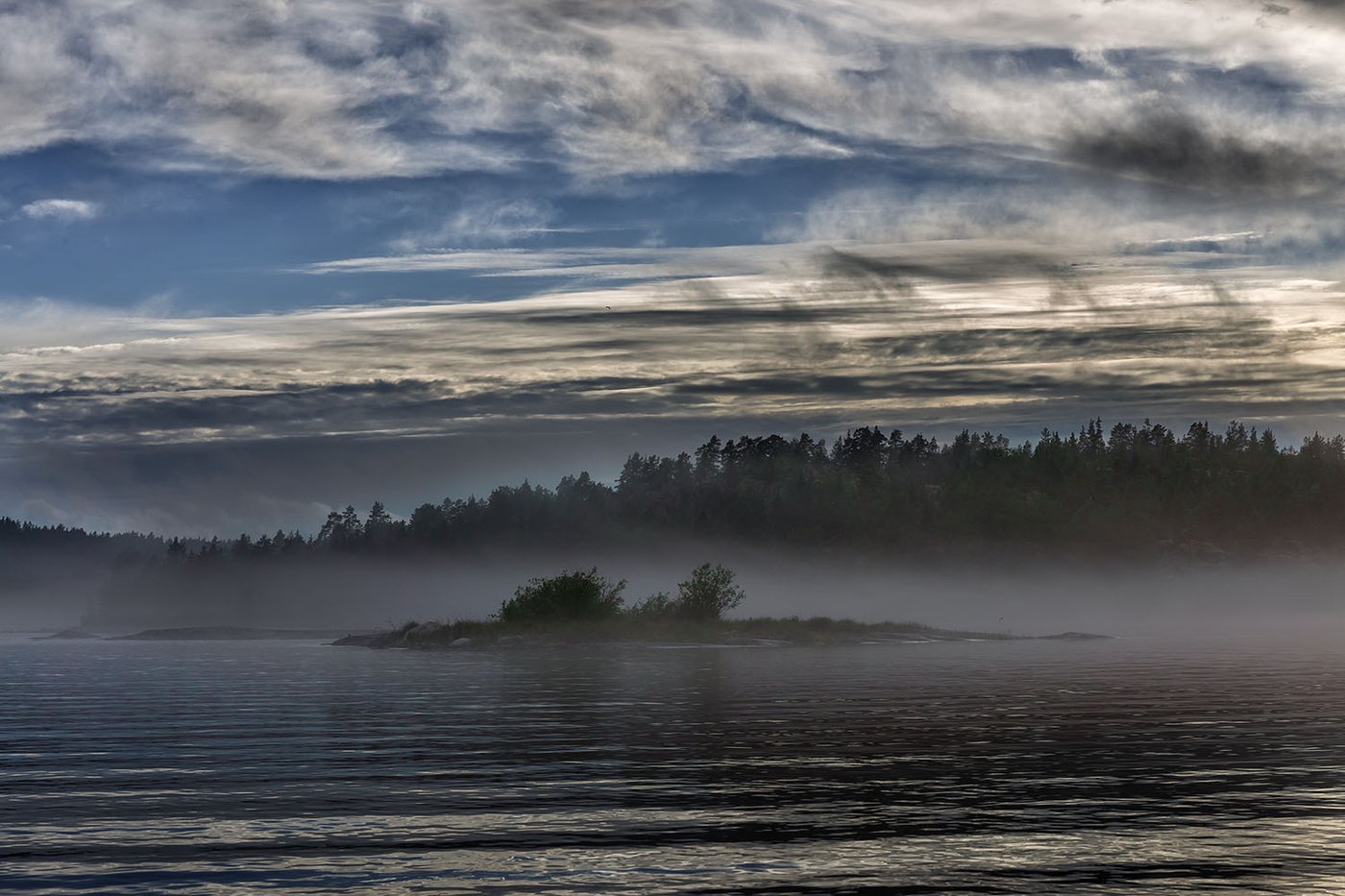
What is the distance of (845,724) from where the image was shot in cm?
5850

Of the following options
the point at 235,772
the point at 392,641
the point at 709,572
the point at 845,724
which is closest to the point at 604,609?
the point at 709,572

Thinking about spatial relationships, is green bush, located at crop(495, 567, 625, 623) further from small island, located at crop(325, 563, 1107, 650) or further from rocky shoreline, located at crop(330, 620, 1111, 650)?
rocky shoreline, located at crop(330, 620, 1111, 650)

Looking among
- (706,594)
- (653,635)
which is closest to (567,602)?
(653,635)

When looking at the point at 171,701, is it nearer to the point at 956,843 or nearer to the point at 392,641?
the point at 956,843

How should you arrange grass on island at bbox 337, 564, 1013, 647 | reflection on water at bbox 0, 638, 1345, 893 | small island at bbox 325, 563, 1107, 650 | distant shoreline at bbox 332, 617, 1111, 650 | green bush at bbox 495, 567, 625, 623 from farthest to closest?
green bush at bbox 495, 567, 625, 623 → grass on island at bbox 337, 564, 1013, 647 → small island at bbox 325, 563, 1107, 650 → distant shoreline at bbox 332, 617, 1111, 650 → reflection on water at bbox 0, 638, 1345, 893

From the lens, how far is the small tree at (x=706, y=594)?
607 feet

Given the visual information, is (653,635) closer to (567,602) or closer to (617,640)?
(617,640)

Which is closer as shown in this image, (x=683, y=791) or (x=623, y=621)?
(x=683, y=791)

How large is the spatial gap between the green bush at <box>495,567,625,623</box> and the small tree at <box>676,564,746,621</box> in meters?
8.96

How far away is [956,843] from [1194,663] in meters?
95.9

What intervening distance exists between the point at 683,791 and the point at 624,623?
14447 cm

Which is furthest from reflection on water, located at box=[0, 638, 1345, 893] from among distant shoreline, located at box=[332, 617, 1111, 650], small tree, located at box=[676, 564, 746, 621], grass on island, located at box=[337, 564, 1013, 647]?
small tree, located at box=[676, 564, 746, 621]

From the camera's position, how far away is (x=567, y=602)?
184 m

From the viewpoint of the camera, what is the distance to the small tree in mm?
184875
